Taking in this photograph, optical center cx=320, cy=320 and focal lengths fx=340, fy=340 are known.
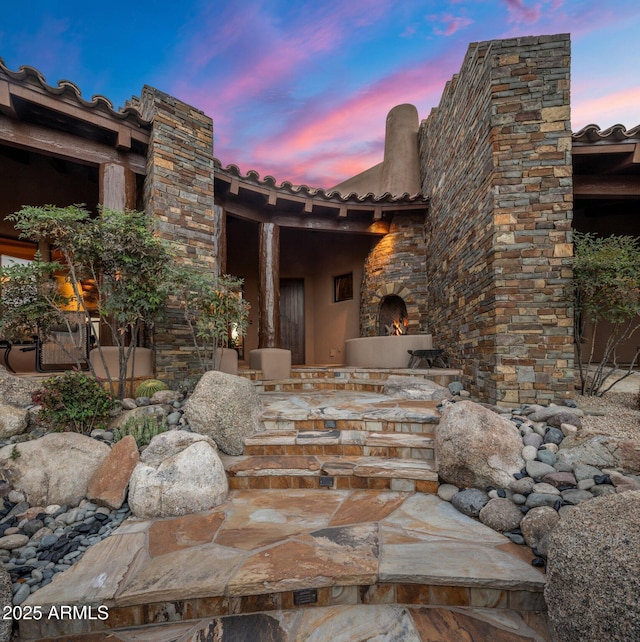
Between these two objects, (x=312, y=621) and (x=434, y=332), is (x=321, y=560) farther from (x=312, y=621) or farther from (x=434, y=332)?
(x=434, y=332)

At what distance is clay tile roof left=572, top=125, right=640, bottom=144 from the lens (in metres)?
4.98

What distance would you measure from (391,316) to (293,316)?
323 centimetres

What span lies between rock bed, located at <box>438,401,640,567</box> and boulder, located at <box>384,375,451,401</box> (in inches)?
81.5

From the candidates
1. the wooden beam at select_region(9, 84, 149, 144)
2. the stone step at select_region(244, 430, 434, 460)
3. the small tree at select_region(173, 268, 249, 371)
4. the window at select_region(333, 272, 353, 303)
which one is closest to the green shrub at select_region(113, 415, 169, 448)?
the stone step at select_region(244, 430, 434, 460)

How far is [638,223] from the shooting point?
24.3 feet

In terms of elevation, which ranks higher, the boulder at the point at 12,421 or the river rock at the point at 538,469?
the boulder at the point at 12,421

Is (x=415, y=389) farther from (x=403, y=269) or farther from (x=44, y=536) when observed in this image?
(x=44, y=536)

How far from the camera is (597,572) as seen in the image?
135 cm

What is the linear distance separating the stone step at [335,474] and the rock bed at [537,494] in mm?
222

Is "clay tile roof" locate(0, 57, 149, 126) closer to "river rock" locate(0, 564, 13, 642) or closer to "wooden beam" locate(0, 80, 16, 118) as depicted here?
"wooden beam" locate(0, 80, 16, 118)

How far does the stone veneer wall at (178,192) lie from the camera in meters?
5.46

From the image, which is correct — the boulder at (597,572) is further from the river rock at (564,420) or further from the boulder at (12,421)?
the boulder at (12,421)

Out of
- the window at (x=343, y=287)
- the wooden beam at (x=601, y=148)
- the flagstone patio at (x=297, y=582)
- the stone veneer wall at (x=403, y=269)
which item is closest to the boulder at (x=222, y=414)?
the flagstone patio at (x=297, y=582)

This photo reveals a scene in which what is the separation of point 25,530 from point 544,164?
6485 millimetres
